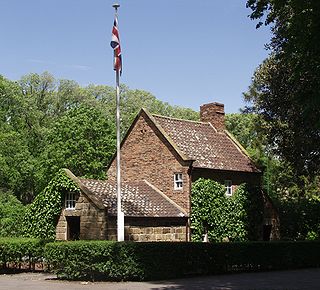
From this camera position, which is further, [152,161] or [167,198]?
[152,161]

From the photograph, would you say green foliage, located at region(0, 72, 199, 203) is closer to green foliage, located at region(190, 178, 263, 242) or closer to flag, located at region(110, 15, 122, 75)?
green foliage, located at region(190, 178, 263, 242)

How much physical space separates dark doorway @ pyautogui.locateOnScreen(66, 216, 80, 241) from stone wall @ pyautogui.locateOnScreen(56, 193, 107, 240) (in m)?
0.32

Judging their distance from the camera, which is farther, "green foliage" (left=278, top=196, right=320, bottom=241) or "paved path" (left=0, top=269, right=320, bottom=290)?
"green foliage" (left=278, top=196, right=320, bottom=241)

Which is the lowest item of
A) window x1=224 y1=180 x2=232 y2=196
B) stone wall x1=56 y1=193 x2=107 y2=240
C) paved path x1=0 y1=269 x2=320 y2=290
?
paved path x1=0 y1=269 x2=320 y2=290

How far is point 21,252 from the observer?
2602cm

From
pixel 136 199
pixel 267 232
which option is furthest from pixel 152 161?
pixel 267 232

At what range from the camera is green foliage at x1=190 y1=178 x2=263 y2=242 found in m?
34.0

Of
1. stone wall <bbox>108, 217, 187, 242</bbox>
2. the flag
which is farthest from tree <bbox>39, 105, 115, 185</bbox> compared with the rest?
the flag

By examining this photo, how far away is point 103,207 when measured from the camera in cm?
2825

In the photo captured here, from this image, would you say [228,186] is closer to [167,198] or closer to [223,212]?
[223,212]

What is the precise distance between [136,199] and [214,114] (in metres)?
12.3

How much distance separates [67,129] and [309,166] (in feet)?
82.2

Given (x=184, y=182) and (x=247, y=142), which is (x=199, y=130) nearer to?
(x=184, y=182)

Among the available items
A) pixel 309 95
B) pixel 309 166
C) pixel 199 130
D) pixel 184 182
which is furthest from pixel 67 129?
pixel 309 95
